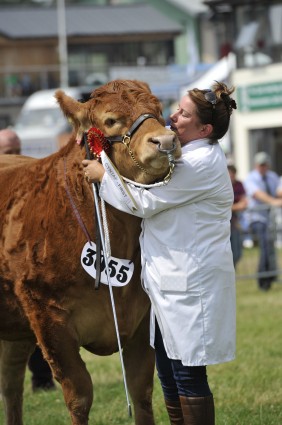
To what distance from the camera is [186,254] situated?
5422 millimetres

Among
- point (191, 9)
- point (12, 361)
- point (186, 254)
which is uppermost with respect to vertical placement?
point (191, 9)

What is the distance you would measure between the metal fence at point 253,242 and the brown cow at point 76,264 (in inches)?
401

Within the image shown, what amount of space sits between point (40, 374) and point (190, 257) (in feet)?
12.1

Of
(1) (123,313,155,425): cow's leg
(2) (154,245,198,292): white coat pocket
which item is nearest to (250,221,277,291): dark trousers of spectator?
(1) (123,313,155,425): cow's leg

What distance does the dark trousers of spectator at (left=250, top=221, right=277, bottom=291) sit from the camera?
16141 mm

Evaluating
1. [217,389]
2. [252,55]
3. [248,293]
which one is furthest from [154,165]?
[252,55]

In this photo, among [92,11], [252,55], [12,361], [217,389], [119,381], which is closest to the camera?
[12,361]

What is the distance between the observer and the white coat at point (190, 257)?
213 inches

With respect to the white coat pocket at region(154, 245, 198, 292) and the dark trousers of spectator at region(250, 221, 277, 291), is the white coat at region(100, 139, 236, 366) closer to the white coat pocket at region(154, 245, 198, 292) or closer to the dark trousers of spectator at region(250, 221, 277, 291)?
the white coat pocket at region(154, 245, 198, 292)

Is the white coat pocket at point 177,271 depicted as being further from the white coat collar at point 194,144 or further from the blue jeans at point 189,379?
the white coat collar at point 194,144

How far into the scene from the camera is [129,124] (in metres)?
5.53

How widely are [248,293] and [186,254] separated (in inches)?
404

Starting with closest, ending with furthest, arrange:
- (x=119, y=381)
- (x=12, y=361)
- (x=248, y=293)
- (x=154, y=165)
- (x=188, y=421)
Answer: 1. (x=154, y=165)
2. (x=188, y=421)
3. (x=12, y=361)
4. (x=119, y=381)
5. (x=248, y=293)

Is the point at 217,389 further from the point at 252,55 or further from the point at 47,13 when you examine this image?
the point at 47,13
